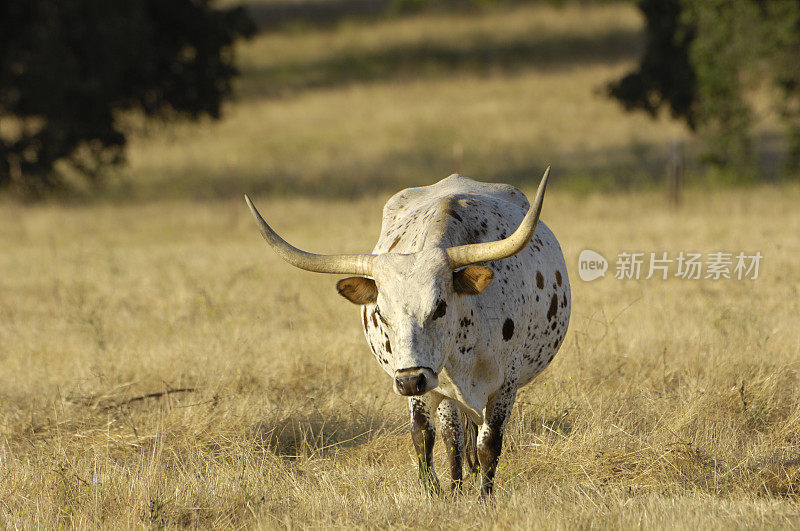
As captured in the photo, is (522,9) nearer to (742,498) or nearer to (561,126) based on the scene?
(561,126)

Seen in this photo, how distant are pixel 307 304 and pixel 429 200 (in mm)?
4278

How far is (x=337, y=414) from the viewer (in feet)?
20.5

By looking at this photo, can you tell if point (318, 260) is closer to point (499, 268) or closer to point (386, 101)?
point (499, 268)

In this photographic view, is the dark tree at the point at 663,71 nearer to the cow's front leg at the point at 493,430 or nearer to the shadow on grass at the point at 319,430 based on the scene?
the shadow on grass at the point at 319,430

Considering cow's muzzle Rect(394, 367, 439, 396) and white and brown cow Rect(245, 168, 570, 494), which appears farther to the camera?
white and brown cow Rect(245, 168, 570, 494)

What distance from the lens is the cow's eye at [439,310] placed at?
14.0ft

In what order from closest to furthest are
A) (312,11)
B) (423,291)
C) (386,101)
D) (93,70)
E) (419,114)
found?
(423,291), (93,70), (419,114), (386,101), (312,11)

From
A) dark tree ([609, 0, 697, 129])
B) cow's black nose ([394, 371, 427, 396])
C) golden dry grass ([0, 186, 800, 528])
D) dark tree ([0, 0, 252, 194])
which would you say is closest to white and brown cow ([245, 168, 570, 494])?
cow's black nose ([394, 371, 427, 396])

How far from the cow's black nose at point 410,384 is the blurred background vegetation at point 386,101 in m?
12.1

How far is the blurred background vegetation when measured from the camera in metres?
18.8

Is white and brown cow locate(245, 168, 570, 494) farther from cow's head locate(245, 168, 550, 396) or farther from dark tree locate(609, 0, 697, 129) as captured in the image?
dark tree locate(609, 0, 697, 129)

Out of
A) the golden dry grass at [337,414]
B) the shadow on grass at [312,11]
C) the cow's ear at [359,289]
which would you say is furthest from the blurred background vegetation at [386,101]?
the cow's ear at [359,289]

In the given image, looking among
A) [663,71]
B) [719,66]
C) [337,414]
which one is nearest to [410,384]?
[337,414]

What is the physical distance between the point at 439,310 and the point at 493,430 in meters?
1.00
